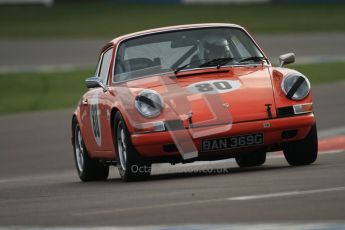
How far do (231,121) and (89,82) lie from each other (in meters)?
1.87

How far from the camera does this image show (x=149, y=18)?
132ft

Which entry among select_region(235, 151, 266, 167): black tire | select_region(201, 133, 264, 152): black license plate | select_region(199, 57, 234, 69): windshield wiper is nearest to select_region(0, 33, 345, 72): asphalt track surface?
select_region(235, 151, 266, 167): black tire

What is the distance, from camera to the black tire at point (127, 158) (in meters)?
9.29

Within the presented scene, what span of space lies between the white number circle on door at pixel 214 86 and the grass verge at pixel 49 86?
1317 centimetres

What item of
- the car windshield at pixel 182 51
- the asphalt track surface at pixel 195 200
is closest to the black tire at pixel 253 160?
the asphalt track surface at pixel 195 200

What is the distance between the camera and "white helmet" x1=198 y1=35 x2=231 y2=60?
33.7 feet

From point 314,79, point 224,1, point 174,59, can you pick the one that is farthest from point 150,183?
point 224,1

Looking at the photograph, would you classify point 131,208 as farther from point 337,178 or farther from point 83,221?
point 337,178

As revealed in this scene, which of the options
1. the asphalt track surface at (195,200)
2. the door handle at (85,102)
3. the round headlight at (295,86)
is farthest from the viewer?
the door handle at (85,102)

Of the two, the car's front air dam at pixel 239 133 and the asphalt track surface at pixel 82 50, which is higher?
the car's front air dam at pixel 239 133

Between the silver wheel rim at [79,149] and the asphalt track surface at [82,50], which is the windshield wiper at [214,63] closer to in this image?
the silver wheel rim at [79,149]

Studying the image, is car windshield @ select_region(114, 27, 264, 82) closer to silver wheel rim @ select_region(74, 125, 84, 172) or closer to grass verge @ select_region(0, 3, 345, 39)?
silver wheel rim @ select_region(74, 125, 84, 172)

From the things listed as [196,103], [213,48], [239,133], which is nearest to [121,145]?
[196,103]

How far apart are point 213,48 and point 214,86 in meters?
1.02
